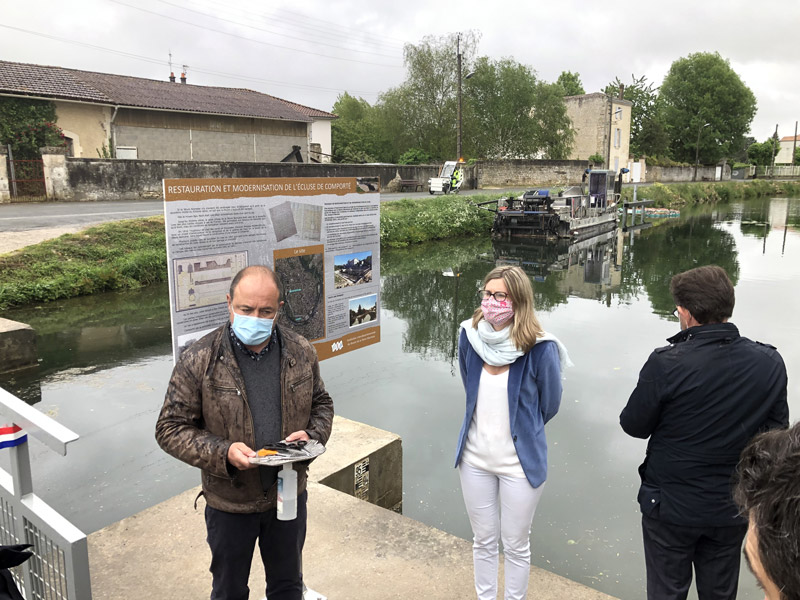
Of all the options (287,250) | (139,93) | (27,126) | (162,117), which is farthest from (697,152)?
(287,250)

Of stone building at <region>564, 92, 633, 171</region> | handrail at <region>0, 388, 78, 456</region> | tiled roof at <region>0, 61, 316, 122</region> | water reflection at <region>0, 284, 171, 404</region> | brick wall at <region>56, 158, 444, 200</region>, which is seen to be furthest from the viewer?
stone building at <region>564, 92, 633, 171</region>

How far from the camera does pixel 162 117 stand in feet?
84.8

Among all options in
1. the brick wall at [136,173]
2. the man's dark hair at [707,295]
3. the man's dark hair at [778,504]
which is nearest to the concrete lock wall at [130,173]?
the brick wall at [136,173]

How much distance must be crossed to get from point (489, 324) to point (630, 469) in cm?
323

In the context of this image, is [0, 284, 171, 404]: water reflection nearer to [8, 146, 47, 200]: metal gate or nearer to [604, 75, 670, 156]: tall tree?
[8, 146, 47, 200]: metal gate

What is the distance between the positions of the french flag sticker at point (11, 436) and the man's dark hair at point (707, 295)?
7.50ft

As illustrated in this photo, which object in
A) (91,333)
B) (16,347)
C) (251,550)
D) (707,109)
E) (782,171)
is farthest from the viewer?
(782,171)

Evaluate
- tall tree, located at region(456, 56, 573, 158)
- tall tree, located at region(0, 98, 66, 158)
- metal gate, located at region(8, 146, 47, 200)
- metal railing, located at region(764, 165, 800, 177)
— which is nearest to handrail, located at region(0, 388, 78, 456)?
metal gate, located at region(8, 146, 47, 200)

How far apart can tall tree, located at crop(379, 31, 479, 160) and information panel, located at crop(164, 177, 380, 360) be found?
39018 millimetres

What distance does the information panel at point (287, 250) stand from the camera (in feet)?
9.75

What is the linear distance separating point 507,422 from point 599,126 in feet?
165

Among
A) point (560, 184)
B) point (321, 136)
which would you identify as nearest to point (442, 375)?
point (321, 136)

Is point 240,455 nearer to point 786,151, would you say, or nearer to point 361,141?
point 361,141

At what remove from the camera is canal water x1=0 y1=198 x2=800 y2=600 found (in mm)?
4445
